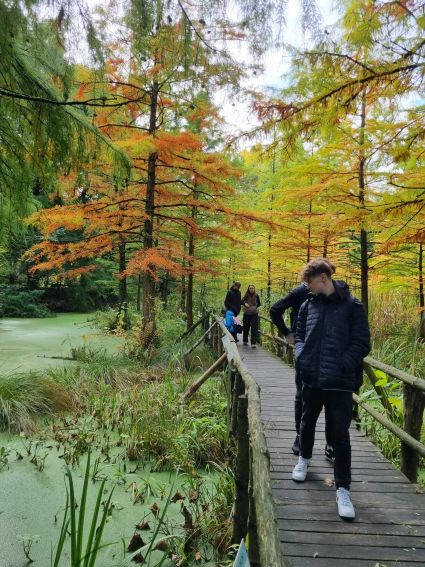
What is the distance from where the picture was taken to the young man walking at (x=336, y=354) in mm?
2650

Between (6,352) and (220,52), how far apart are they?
28.0ft

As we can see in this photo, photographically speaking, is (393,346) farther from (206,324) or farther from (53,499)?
(53,499)

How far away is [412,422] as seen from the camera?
326 cm

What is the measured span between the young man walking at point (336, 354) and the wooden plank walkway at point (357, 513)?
0.17 m

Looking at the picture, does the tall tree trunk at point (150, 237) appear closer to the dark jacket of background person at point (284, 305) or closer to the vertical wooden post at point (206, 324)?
the vertical wooden post at point (206, 324)

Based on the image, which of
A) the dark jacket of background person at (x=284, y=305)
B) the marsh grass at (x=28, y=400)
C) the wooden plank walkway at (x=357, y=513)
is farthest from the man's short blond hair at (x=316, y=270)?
the marsh grass at (x=28, y=400)

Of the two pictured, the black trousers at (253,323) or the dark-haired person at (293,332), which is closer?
the dark-haired person at (293,332)

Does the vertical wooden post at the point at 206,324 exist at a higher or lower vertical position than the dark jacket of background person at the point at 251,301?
lower

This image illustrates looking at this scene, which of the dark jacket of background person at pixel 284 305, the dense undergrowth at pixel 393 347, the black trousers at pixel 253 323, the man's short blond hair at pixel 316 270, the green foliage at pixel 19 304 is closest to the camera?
the man's short blond hair at pixel 316 270

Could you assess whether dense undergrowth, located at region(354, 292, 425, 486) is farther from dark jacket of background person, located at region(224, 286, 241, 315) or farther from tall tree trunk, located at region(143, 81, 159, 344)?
tall tree trunk, located at region(143, 81, 159, 344)

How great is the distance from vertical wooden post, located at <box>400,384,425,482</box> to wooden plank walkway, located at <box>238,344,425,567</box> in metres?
0.11

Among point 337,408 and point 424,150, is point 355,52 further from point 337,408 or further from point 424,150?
point 337,408

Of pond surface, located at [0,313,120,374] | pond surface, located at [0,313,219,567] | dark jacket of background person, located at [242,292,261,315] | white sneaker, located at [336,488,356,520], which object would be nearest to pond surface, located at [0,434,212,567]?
pond surface, located at [0,313,219,567]

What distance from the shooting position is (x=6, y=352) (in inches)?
362
